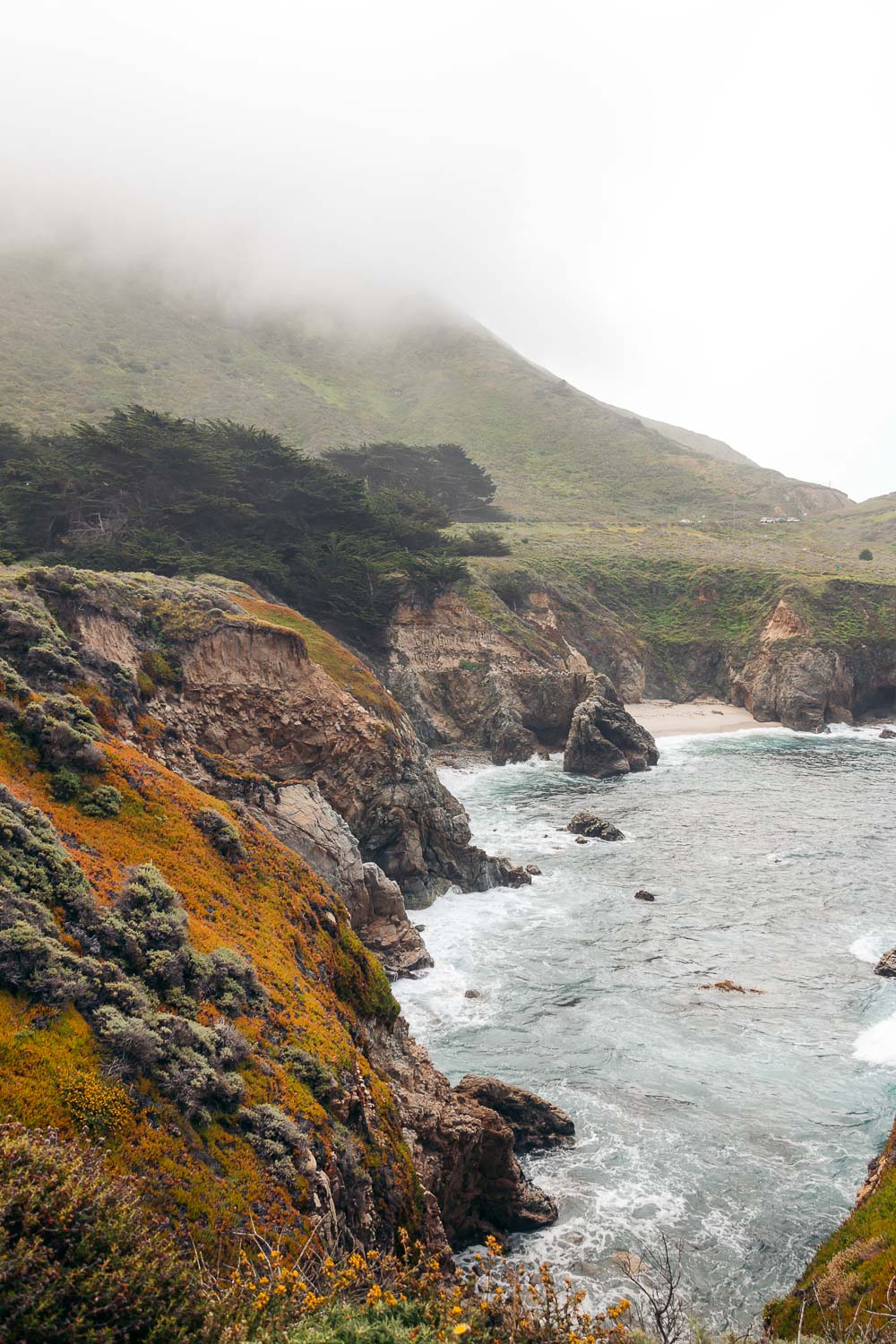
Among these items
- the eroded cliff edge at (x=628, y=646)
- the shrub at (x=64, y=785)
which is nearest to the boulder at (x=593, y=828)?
the eroded cliff edge at (x=628, y=646)

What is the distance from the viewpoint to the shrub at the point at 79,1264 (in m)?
5.23

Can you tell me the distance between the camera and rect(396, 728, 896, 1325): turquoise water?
14.0 meters

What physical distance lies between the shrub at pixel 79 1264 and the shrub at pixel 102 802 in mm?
7047

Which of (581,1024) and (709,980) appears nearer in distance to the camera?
(581,1024)

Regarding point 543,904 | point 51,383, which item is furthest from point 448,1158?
point 51,383

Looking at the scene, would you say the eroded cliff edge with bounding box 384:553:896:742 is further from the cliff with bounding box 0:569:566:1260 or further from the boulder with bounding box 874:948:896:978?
the cliff with bounding box 0:569:566:1260

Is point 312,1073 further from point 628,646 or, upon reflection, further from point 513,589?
point 628,646

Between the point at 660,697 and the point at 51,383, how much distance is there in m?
91.5

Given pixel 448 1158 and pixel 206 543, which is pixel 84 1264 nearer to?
pixel 448 1158

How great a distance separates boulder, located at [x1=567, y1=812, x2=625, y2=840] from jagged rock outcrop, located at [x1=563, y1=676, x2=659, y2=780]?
10.8 meters

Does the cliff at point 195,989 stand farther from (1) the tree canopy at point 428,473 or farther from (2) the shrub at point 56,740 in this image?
(1) the tree canopy at point 428,473

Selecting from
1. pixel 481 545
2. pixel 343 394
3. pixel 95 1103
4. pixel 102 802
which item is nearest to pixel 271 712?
pixel 102 802

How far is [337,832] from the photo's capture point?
2195 centimetres

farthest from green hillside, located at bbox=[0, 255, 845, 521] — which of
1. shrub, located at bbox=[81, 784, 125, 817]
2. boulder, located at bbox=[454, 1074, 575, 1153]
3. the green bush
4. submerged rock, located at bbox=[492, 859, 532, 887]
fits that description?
boulder, located at bbox=[454, 1074, 575, 1153]
